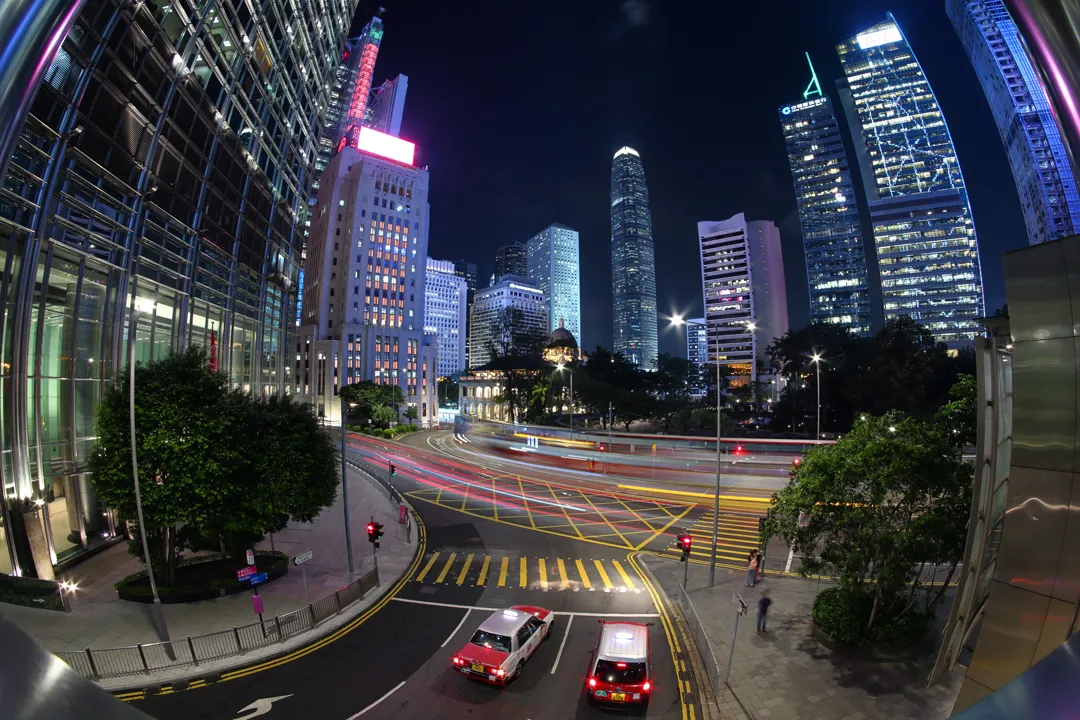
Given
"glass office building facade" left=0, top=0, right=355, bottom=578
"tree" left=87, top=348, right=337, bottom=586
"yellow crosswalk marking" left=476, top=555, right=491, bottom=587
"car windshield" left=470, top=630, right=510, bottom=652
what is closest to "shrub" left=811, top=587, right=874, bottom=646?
"car windshield" left=470, top=630, right=510, bottom=652

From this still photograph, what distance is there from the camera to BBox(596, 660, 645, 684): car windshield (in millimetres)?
11687

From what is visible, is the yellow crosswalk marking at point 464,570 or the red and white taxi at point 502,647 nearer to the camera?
the red and white taxi at point 502,647

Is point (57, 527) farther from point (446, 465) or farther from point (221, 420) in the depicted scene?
point (446, 465)

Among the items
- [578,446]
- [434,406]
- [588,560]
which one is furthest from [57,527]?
[434,406]

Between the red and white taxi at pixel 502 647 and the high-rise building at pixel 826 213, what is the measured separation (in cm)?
17088

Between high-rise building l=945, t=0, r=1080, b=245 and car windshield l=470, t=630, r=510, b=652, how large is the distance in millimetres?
108824

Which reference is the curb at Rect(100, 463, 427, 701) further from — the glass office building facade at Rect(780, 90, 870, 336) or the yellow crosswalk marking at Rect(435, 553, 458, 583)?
the glass office building facade at Rect(780, 90, 870, 336)

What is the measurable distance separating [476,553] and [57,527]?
1692 cm

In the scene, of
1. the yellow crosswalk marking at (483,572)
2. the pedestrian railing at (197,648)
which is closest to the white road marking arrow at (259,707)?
→ the pedestrian railing at (197,648)

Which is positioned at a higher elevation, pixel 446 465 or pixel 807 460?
pixel 807 460

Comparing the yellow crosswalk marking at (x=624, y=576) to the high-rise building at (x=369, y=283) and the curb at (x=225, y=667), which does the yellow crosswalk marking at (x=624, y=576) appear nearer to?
the curb at (x=225, y=667)

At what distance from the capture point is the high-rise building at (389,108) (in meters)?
162

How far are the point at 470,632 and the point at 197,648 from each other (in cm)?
779

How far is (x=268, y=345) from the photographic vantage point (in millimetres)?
41781
